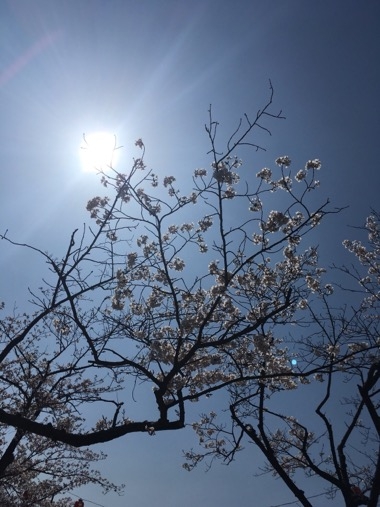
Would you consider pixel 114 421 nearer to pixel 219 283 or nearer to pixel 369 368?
pixel 219 283

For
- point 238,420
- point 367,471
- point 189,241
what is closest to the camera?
point 189,241

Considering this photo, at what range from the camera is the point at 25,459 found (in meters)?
15.2

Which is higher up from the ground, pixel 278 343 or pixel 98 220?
pixel 278 343

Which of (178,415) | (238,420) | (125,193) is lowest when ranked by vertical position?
(178,415)

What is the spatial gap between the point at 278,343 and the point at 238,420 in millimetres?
2761

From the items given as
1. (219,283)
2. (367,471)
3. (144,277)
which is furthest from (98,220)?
(367,471)

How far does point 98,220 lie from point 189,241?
216cm

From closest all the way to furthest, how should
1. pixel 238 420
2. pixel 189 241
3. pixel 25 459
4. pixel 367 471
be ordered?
pixel 189 241 → pixel 238 420 → pixel 367 471 → pixel 25 459

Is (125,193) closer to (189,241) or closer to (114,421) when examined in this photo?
(189,241)

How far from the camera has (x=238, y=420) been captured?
10844 millimetres

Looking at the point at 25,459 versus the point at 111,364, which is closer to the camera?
the point at 111,364

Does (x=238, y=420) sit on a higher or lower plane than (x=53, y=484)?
higher

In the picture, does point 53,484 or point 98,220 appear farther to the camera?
point 53,484

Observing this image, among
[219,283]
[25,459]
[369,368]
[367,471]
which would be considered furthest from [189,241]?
[25,459]
